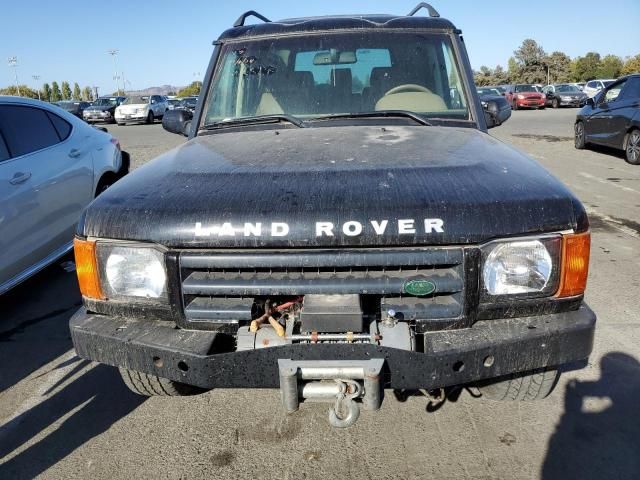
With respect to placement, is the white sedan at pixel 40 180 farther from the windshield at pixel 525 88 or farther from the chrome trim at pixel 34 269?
the windshield at pixel 525 88

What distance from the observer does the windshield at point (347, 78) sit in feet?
10.9

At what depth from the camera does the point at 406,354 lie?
77.4 inches

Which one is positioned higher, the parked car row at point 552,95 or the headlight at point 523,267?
the headlight at point 523,267

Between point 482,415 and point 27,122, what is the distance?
4351 millimetres

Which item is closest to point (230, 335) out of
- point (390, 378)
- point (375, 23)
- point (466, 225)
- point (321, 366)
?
point (321, 366)

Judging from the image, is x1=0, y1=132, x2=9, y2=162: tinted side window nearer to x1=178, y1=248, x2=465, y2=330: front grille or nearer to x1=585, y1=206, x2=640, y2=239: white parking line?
x1=178, y1=248, x2=465, y2=330: front grille

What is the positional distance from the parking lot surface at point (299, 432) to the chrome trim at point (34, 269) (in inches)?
23.8

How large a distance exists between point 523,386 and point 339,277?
1129mm

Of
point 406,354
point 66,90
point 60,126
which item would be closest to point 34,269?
point 60,126

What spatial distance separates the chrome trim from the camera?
160 inches

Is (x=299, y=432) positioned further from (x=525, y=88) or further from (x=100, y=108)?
(x=525, y=88)

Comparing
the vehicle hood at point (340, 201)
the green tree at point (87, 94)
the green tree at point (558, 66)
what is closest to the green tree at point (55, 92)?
the green tree at point (87, 94)

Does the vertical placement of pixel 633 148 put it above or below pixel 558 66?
below

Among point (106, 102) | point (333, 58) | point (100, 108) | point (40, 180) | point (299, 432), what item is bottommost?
point (299, 432)
